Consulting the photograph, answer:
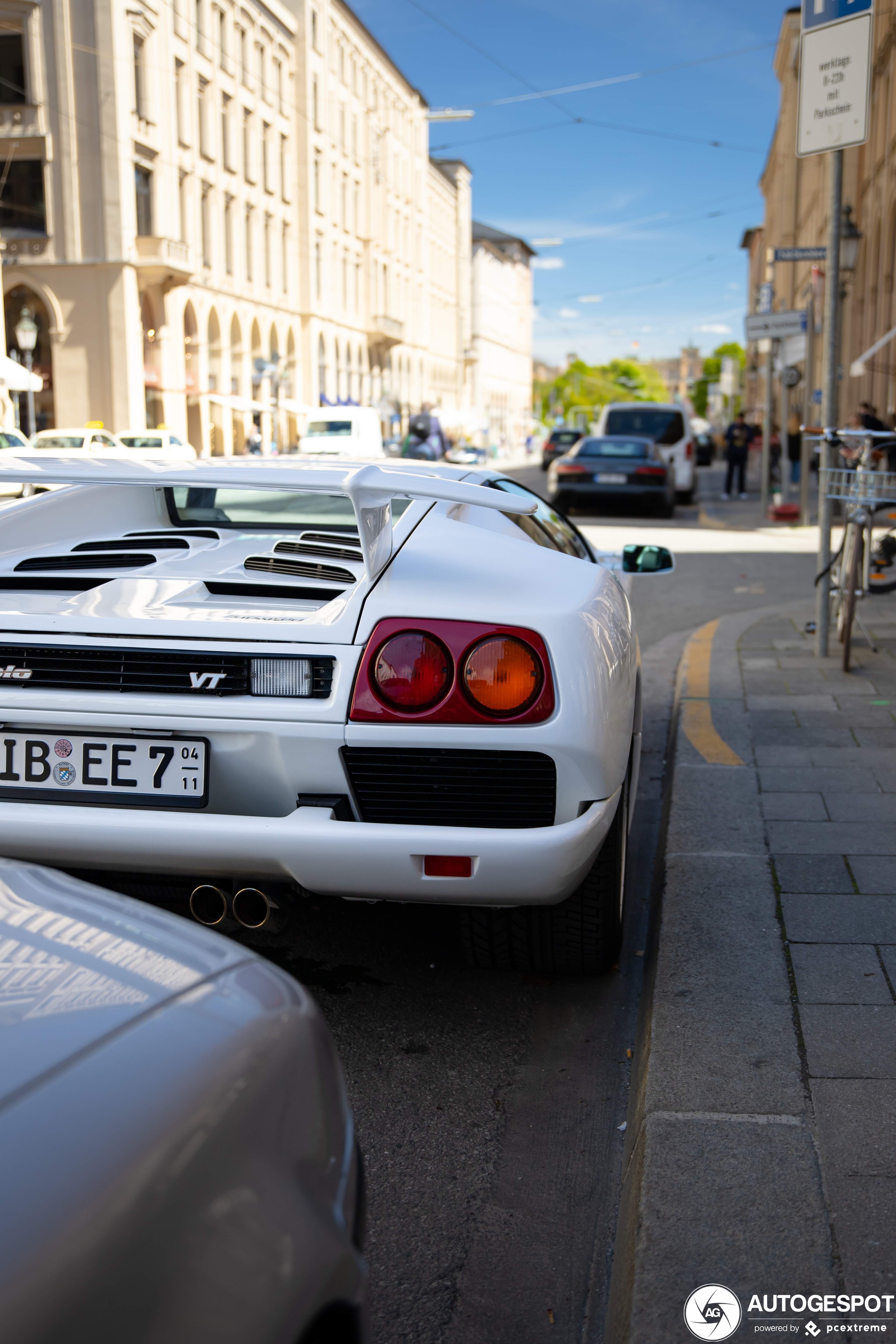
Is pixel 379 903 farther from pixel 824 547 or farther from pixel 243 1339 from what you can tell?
pixel 824 547

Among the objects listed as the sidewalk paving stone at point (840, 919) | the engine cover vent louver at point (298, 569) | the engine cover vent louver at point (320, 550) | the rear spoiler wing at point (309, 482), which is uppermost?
the rear spoiler wing at point (309, 482)

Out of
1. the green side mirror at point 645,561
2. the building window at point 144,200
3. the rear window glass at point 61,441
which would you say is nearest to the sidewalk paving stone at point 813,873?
the green side mirror at point 645,561

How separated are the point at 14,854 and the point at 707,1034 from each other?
151 cm

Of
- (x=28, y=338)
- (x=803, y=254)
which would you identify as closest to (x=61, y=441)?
(x=28, y=338)

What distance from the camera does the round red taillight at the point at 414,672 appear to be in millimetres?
2725

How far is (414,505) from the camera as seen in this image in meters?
3.59

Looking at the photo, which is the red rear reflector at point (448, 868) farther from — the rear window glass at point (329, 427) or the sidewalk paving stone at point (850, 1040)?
the rear window glass at point (329, 427)

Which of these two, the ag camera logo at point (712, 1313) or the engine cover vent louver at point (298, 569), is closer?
the ag camera logo at point (712, 1313)

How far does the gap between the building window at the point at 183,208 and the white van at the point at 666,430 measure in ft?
75.0

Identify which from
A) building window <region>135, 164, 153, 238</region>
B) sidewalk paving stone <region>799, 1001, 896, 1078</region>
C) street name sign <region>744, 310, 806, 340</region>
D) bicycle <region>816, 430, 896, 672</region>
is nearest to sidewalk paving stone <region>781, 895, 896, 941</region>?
sidewalk paving stone <region>799, 1001, 896, 1078</region>

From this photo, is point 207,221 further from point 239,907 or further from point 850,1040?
point 850,1040

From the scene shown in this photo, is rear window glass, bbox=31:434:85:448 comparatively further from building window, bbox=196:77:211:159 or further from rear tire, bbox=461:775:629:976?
building window, bbox=196:77:211:159

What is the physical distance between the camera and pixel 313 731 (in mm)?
2707

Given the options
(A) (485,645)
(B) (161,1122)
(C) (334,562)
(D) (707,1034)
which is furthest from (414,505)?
(B) (161,1122)
